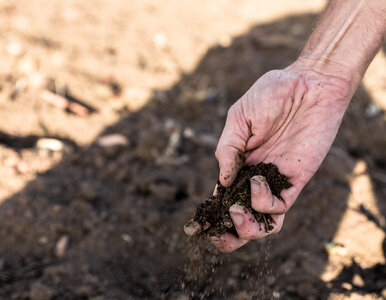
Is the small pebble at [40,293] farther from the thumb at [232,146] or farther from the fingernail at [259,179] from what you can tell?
the fingernail at [259,179]

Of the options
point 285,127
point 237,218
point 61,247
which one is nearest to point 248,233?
point 237,218

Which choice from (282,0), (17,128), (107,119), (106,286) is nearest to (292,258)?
(106,286)

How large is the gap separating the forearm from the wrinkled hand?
0.24 feet

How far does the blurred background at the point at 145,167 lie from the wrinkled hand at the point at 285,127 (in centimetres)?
46

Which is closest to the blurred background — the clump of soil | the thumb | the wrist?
the clump of soil

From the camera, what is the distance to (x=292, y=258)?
2.17m

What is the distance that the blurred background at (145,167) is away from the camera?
2.08 meters

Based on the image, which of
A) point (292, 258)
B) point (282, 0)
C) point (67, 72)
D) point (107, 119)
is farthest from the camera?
point (282, 0)

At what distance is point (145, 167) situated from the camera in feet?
9.06

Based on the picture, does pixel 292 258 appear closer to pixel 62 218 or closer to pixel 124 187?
pixel 124 187

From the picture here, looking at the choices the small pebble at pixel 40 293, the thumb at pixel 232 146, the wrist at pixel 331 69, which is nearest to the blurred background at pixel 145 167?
the small pebble at pixel 40 293

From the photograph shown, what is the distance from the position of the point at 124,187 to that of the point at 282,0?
3564 millimetres

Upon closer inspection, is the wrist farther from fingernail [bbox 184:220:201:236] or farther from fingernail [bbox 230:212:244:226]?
fingernail [bbox 184:220:201:236]

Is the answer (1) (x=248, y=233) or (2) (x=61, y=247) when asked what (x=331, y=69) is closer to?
(1) (x=248, y=233)
